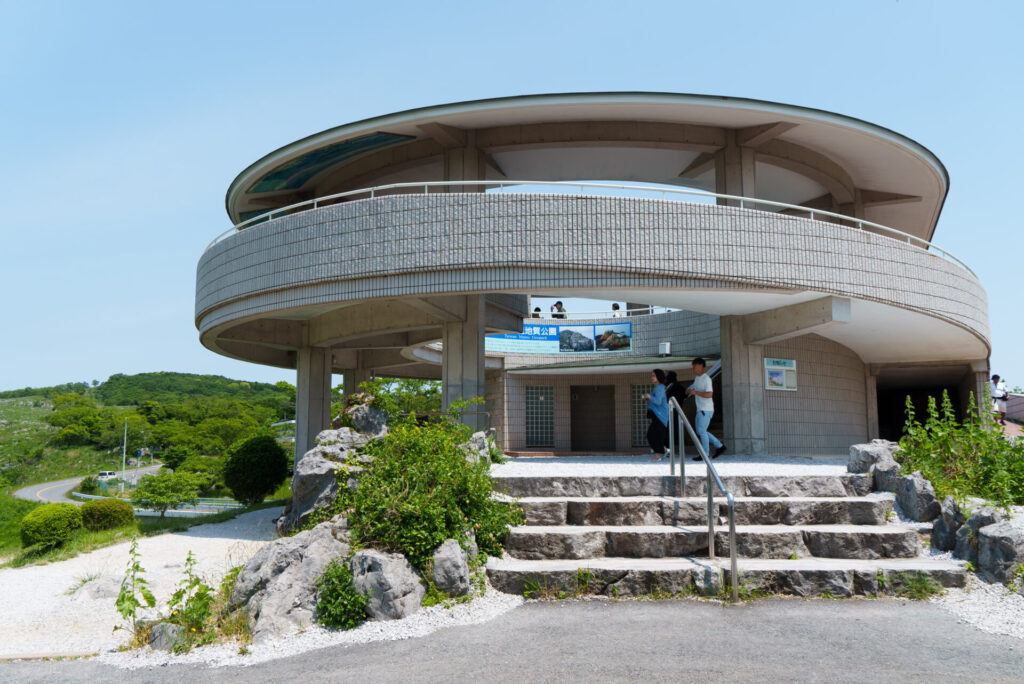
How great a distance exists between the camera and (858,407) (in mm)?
18906

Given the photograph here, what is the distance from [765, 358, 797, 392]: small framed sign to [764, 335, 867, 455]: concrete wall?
12 cm

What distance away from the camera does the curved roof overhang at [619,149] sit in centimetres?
1402

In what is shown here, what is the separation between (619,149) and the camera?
16.3m

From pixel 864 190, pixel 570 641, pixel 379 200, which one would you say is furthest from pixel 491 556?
pixel 864 190

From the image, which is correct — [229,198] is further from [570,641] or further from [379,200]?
[570,641]

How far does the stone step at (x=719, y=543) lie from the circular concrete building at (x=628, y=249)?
5.60m

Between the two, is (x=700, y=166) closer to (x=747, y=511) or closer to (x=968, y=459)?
(x=968, y=459)

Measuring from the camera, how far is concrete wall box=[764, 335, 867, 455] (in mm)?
16219

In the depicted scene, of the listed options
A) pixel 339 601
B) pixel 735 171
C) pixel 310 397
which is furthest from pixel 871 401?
pixel 339 601

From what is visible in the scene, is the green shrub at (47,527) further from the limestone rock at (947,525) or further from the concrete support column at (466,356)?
the limestone rock at (947,525)

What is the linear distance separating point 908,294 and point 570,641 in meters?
11.5

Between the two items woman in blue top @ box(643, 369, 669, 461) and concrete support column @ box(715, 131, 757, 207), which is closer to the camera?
woman in blue top @ box(643, 369, 669, 461)

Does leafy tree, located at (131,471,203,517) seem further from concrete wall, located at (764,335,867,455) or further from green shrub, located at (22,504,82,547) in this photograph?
concrete wall, located at (764,335,867,455)

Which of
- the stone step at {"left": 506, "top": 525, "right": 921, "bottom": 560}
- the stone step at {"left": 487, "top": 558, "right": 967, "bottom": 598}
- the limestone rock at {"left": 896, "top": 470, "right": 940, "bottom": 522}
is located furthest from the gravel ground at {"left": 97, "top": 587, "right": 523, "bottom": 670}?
the limestone rock at {"left": 896, "top": 470, "right": 940, "bottom": 522}
